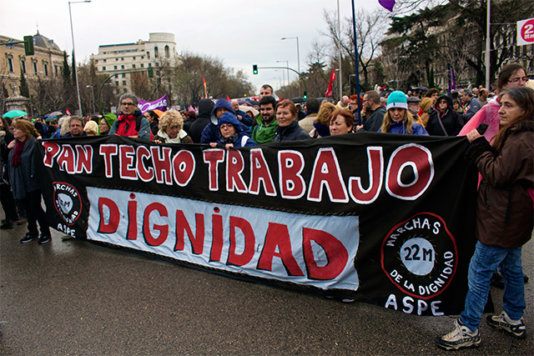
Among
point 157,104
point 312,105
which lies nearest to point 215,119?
point 312,105

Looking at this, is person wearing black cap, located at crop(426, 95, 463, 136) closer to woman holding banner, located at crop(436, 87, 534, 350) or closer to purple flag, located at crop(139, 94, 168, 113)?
woman holding banner, located at crop(436, 87, 534, 350)

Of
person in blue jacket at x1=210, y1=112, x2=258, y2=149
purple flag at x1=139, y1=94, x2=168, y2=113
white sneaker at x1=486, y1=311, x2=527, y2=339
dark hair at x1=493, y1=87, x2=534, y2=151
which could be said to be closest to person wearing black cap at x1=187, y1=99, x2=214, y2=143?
person in blue jacket at x1=210, y1=112, x2=258, y2=149

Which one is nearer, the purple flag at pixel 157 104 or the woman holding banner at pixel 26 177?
the woman holding banner at pixel 26 177

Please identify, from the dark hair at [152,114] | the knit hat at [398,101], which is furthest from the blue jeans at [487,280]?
the dark hair at [152,114]

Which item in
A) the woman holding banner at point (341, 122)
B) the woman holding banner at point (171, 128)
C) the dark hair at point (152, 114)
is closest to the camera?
the woman holding banner at point (341, 122)

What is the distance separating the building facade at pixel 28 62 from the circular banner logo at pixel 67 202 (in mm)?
68327

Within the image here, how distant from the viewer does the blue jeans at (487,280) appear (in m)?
2.51

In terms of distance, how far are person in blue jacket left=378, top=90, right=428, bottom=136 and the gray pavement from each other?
1.78 metres

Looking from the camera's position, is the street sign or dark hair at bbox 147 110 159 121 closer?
dark hair at bbox 147 110 159 121

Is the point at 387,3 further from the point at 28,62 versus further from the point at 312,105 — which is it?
the point at 28,62

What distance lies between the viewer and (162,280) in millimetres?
3988

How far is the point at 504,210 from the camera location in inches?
95.2

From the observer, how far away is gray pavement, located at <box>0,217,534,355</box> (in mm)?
2770

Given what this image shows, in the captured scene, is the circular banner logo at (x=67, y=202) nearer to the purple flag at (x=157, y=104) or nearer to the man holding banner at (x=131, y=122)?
the man holding banner at (x=131, y=122)
